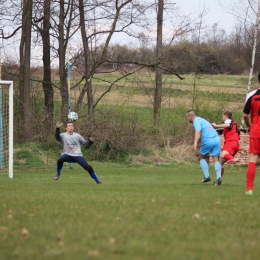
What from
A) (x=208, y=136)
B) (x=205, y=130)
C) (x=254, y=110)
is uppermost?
(x=254, y=110)

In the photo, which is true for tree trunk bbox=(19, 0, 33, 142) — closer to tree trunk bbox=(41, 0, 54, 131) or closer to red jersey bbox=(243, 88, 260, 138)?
tree trunk bbox=(41, 0, 54, 131)

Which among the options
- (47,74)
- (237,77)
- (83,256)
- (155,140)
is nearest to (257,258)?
(83,256)

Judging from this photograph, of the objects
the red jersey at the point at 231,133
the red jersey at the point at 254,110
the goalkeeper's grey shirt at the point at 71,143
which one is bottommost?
the goalkeeper's grey shirt at the point at 71,143

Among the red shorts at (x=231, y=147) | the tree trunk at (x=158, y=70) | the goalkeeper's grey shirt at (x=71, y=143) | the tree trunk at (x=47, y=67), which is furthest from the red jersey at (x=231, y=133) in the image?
the tree trunk at (x=158, y=70)

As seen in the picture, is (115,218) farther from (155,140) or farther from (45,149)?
(155,140)

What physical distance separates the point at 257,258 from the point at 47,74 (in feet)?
94.4

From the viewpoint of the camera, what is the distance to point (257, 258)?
16.5 feet

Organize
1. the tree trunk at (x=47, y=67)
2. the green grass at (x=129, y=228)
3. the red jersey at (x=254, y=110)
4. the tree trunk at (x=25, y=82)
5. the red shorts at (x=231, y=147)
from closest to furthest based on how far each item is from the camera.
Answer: the green grass at (x=129, y=228) < the red jersey at (x=254, y=110) < the red shorts at (x=231, y=147) < the tree trunk at (x=25, y=82) < the tree trunk at (x=47, y=67)

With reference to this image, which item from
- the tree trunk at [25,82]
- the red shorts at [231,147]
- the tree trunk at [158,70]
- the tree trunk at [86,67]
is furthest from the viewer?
the tree trunk at [158,70]

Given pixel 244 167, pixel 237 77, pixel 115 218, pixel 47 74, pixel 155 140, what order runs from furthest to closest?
pixel 237 77 → pixel 47 74 → pixel 155 140 → pixel 244 167 → pixel 115 218

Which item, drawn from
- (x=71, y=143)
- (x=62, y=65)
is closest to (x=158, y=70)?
(x=62, y=65)

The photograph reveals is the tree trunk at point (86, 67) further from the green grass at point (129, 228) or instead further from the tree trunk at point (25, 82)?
the green grass at point (129, 228)

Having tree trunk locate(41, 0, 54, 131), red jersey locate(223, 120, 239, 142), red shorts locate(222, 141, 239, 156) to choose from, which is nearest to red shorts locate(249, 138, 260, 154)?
red shorts locate(222, 141, 239, 156)

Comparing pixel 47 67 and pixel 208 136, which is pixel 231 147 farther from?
pixel 47 67
